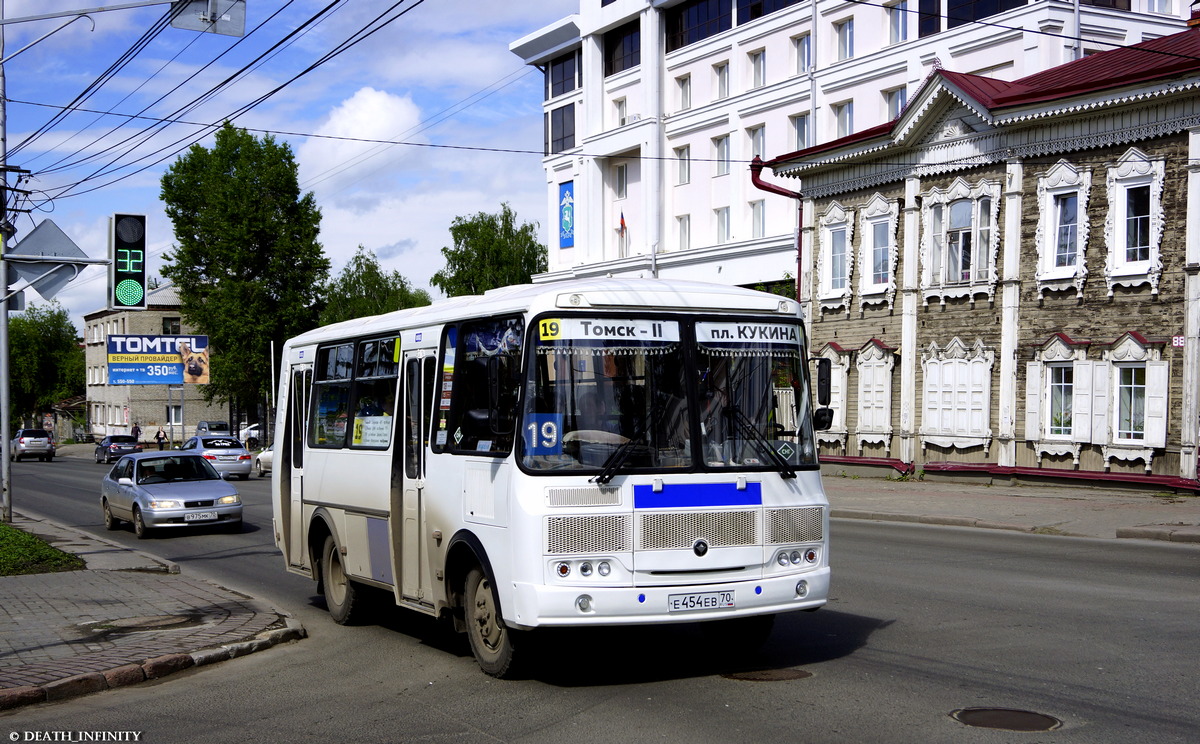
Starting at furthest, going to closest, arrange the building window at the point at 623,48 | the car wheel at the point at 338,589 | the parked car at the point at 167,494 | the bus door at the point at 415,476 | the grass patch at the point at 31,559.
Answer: the building window at the point at 623,48
the parked car at the point at 167,494
the grass patch at the point at 31,559
the car wheel at the point at 338,589
the bus door at the point at 415,476

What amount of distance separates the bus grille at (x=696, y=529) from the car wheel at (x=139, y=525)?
1584 cm

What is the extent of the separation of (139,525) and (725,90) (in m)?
35.1

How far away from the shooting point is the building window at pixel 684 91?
52344 mm

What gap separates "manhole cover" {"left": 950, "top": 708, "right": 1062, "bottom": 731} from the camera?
6723 millimetres

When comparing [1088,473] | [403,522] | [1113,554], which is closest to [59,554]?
[403,522]

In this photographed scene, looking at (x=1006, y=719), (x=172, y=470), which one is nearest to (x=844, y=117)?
(x=172, y=470)

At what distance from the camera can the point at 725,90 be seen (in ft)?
166

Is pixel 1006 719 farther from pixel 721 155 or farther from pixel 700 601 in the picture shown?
pixel 721 155

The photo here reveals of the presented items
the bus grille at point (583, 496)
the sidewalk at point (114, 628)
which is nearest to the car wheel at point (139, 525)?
the sidewalk at point (114, 628)

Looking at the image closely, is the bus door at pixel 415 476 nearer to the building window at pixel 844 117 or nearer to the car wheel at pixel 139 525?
the car wheel at pixel 139 525

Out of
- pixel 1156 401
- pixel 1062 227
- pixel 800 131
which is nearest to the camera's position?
pixel 1156 401

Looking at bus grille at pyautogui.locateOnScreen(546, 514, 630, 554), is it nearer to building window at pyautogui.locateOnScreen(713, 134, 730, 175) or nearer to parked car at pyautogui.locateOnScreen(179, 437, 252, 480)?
parked car at pyautogui.locateOnScreen(179, 437, 252, 480)

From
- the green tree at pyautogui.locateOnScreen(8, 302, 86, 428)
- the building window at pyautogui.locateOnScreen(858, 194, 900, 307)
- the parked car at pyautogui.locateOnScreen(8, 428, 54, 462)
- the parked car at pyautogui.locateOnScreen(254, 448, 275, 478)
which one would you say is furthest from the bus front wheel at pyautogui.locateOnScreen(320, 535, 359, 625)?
the green tree at pyautogui.locateOnScreen(8, 302, 86, 428)

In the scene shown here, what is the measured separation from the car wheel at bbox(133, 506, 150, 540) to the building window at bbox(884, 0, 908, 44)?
3115 centimetres
